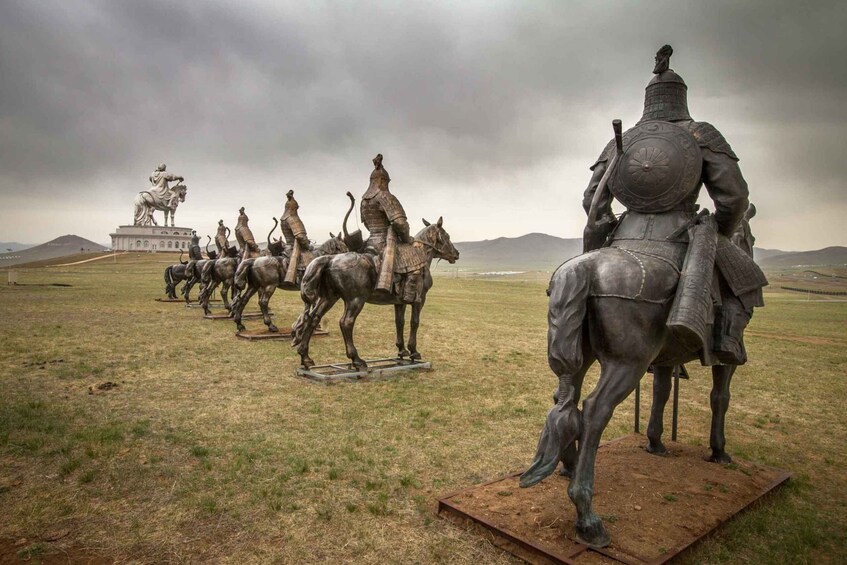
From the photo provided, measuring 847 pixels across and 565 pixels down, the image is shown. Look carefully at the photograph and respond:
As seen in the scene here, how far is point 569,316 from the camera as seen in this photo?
4.17 meters

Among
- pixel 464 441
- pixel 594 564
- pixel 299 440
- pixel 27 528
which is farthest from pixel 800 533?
pixel 27 528

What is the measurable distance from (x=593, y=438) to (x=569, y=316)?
91 centimetres

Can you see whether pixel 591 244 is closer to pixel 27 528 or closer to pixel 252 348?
pixel 27 528

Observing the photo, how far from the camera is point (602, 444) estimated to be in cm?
645

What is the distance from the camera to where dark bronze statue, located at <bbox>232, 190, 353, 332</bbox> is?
1405cm

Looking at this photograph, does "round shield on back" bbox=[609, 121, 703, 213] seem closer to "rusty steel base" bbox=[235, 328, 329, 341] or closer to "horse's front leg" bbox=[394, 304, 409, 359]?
"horse's front leg" bbox=[394, 304, 409, 359]

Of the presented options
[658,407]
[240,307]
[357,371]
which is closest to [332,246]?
[357,371]

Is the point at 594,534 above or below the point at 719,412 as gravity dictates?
below

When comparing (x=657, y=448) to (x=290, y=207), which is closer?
(x=657, y=448)

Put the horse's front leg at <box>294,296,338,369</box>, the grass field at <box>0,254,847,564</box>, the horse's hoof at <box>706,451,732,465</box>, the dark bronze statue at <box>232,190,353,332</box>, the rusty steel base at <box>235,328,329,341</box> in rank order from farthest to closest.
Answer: the rusty steel base at <box>235,328,329,341</box> → the dark bronze statue at <box>232,190,353,332</box> → the horse's front leg at <box>294,296,338,369</box> → the horse's hoof at <box>706,451,732,465</box> → the grass field at <box>0,254,847,564</box>

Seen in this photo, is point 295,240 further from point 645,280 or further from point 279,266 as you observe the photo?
point 645,280

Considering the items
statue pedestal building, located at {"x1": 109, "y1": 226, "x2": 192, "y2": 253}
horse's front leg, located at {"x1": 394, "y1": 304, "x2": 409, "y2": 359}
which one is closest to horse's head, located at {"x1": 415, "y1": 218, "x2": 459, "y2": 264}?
horse's front leg, located at {"x1": 394, "y1": 304, "x2": 409, "y2": 359}

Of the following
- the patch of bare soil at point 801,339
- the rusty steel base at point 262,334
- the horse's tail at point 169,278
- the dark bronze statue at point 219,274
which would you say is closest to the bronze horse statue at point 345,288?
the rusty steel base at point 262,334

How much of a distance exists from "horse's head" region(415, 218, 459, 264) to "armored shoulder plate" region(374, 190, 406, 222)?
92 centimetres
